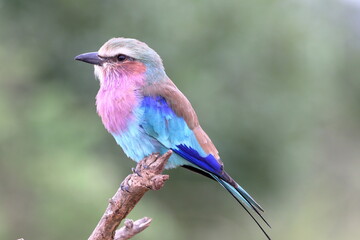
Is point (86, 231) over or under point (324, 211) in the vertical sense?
under

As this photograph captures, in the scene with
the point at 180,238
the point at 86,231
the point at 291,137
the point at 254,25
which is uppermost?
the point at 254,25

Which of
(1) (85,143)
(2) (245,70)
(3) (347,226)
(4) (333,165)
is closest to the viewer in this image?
(1) (85,143)

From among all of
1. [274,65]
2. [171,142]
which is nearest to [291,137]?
[274,65]

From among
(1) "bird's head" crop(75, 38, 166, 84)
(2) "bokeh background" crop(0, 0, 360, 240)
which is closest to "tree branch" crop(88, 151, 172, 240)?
(1) "bird's head" crop(75, 38, 166, 84)

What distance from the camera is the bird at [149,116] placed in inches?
186

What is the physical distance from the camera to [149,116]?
4.70 meters

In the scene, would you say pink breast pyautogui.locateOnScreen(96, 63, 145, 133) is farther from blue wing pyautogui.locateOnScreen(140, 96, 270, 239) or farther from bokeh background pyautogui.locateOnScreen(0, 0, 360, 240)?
bokeh background pyautogui.locateOnScreen(0, 0, 360, 240)

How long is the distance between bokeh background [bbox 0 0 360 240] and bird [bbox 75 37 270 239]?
418cm

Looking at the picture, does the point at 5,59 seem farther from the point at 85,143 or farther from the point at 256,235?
the point at 256,235

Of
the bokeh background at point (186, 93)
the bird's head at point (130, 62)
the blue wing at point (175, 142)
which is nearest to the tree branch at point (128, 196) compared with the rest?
the blue wing at point (175, 142)

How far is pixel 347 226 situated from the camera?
14.9 m

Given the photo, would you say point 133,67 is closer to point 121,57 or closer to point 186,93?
point 121,57

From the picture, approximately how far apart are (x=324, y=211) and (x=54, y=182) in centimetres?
775

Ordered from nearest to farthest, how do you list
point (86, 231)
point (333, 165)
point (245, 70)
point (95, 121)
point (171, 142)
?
point (171, 142) < point (86, 231) < point (95, 121) < point (245, 70) < point (333, 165)
